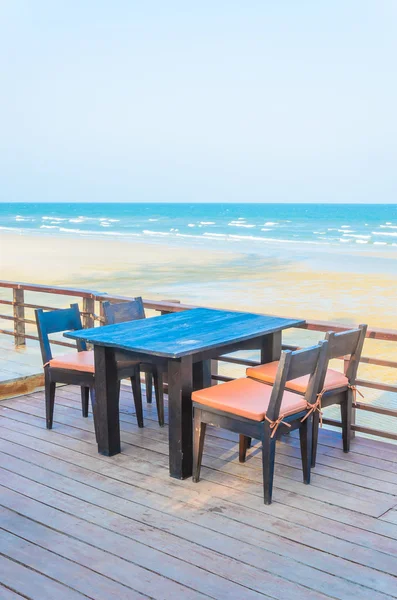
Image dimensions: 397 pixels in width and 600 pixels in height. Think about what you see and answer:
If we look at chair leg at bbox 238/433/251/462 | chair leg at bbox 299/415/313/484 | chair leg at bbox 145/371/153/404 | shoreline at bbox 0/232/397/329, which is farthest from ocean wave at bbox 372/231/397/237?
chair leg at bbox 299/415/313/484

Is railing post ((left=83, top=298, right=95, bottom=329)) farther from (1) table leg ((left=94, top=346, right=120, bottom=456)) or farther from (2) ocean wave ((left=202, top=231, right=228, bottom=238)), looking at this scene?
(2) ocean wave ((left=202, top=231, right=228, bottom=238))

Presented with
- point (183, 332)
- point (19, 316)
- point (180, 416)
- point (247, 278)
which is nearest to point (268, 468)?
point (180, 416)

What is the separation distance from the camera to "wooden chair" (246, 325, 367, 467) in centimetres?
314

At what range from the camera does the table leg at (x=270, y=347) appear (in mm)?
3699

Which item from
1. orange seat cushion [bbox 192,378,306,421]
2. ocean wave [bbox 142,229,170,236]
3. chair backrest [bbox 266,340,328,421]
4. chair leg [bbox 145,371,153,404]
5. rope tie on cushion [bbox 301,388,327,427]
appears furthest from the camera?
ocean wave [bbox 142,229,170,236]

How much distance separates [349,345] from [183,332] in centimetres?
84

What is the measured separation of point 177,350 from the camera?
117 inches

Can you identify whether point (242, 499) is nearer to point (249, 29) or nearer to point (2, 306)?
point (2, 306)

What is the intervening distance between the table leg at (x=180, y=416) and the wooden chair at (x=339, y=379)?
32cm

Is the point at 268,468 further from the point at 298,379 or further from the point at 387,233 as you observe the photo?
the point at 387,233

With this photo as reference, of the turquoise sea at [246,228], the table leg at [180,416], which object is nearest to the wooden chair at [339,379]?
the table leg at [180,416]

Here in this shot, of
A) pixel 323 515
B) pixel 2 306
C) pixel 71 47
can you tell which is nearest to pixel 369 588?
pixel 323 515

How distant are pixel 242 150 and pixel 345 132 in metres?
7.13

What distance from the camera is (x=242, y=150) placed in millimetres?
45969
